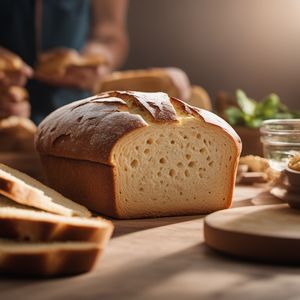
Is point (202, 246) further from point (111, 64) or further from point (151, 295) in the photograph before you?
point (111, 64)

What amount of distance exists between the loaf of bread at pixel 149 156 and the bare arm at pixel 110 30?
295 cm

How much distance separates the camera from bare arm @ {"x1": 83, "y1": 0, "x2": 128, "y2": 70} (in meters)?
4.73

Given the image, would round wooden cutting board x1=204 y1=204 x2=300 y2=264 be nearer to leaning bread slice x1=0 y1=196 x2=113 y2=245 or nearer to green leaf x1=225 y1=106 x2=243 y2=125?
leaning bread slice x1=0 y1=196 x2=113 y2=245

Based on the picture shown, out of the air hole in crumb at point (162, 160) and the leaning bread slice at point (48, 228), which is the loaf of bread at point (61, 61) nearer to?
the air hole in crumb at point (162, 160)

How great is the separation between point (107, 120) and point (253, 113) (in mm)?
1034

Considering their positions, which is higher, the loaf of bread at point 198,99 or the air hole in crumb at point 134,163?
the air hole in crumb at point 134,163

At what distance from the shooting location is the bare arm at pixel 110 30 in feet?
15.5

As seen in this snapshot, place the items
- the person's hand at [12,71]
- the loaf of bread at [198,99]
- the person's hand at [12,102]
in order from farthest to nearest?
the loaf of bread at [198,99]
the person's hand at [12,71]
the person's hand at [12,102]

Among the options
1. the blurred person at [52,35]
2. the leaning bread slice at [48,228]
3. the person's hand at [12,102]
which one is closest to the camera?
the leaning bread slice at [48,228]

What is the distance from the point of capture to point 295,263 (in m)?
1.24

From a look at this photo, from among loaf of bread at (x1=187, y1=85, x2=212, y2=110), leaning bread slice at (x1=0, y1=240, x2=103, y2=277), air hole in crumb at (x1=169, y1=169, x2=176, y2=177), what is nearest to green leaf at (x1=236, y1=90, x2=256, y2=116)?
air hole in crumb at (x1=169, y1=169, x2=176, y2=177)

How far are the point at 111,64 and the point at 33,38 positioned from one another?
557 mm

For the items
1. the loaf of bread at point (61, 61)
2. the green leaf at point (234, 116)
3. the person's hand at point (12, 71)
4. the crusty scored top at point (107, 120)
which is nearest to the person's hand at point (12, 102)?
the person's hand at point (12, 71)

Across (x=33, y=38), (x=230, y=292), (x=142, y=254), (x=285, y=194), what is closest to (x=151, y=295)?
(x=230, y=292)
